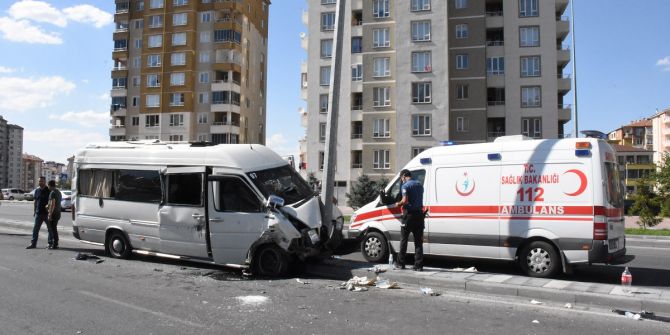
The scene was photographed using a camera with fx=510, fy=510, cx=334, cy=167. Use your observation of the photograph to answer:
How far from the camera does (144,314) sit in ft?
21.1

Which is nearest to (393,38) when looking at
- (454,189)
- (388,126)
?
(388,126)

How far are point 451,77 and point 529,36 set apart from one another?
8.04 meters

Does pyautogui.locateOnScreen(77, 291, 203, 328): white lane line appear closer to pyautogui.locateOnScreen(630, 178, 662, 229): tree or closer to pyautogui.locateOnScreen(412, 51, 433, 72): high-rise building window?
pyautogui.locateOnScreen(630, 178, 662, 229): tree

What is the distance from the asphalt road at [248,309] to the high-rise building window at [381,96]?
40585 mm

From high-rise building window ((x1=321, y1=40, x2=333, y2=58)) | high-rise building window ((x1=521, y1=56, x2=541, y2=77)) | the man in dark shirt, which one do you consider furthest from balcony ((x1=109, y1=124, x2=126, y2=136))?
the man in dark shirt

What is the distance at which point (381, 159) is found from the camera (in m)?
48.1

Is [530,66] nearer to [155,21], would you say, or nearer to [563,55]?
[563,55]

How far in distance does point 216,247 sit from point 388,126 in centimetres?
3983

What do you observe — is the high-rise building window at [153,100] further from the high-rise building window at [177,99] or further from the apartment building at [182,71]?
the high-rise building window at [177,99]

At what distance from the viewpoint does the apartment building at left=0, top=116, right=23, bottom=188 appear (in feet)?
536

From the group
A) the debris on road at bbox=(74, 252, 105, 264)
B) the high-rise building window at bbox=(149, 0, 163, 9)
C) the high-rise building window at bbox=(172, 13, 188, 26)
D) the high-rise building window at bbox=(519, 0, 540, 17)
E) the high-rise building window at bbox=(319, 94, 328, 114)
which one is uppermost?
the high-rise building window at bbox=(149, 0, 163, 9)

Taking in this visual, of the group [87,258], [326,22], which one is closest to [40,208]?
[87,258]

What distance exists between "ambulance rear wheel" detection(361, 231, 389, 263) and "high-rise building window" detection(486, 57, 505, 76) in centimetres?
4108

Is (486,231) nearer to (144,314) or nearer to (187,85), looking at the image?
(144,314)
